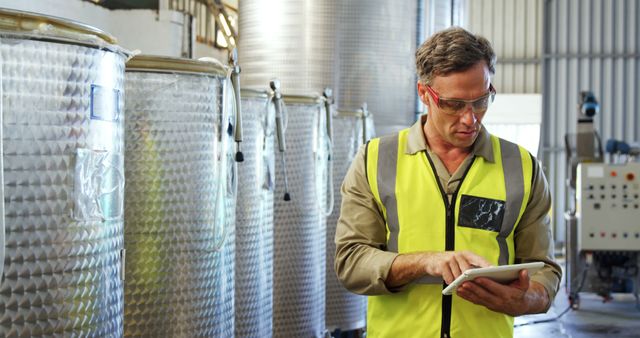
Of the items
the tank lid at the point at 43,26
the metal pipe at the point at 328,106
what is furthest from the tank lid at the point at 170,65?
the metal pipe at the point at 328,106

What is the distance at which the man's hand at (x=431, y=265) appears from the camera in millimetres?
1973

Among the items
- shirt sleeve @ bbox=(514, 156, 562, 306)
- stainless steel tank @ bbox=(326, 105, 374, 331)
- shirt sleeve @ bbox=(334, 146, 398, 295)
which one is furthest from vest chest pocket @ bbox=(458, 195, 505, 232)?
stainless steel tank @ bbox=(326, 105, 374, 331)

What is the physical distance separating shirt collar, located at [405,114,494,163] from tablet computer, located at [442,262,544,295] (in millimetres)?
387

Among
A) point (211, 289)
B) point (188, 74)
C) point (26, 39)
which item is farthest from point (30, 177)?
point (211, 289)

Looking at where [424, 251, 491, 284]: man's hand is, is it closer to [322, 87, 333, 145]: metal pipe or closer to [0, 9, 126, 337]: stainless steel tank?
[0, 9, 126, 337]: stainless steel tank

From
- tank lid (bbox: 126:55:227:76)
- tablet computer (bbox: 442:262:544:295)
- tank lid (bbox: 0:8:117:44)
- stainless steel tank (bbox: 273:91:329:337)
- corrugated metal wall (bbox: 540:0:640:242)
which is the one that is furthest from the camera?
corrugated metal wall (bbox: 540:0:640:242)

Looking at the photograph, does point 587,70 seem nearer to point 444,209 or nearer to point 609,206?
point 609,206

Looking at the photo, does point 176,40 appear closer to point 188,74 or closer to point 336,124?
point 336,124

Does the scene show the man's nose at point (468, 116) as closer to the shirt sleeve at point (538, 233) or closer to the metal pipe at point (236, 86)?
the shirt sleeve at point (538, 233)

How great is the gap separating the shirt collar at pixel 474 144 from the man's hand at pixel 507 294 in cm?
38

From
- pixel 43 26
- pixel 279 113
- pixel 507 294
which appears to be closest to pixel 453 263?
pixel 507 294

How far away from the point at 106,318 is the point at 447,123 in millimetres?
1159

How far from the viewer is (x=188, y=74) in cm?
299

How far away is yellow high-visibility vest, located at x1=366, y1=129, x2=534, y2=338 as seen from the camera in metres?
2.21
